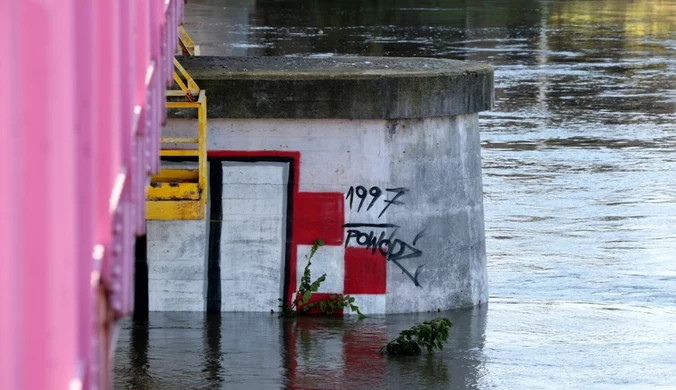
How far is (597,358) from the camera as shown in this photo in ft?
30.3

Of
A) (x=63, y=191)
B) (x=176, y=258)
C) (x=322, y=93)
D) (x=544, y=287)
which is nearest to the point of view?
(x=63, y=191)

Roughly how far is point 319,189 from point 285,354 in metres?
1.33

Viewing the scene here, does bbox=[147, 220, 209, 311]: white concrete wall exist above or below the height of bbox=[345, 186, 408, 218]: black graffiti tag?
below

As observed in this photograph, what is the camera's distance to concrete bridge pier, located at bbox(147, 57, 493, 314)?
9.63 metres

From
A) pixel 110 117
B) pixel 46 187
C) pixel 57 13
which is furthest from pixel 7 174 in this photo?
pixel 110 117

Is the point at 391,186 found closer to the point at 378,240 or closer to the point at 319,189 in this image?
the point at 378,240

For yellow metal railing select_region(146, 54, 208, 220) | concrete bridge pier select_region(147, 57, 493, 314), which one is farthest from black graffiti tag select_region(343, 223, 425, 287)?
yellow metal railing select_region(146, 54, 208, 220)

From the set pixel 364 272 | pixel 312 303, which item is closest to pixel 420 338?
pixel 364 272

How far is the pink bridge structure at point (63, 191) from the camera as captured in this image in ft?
5.42

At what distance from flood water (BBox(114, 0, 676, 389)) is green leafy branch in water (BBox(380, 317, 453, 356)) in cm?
11

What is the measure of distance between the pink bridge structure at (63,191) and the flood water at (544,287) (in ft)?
17.2

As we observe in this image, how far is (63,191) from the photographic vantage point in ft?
6.80

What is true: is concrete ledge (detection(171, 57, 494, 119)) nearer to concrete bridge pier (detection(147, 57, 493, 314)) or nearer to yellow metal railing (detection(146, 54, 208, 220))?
concrete bridge pier (detection(147, 57, 493, 314))

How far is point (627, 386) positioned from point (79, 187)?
6.63m
